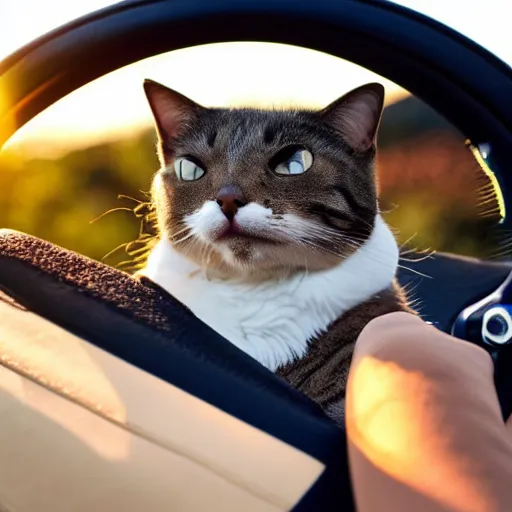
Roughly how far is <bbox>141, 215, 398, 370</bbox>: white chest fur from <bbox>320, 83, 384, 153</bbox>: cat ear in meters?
0.13

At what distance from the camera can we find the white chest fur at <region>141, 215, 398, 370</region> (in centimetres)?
83

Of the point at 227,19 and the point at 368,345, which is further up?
the point at 227,19

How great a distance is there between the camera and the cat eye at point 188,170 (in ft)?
2.89

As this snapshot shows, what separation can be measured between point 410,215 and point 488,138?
1.57m

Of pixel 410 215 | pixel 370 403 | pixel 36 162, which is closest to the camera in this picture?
pixel 370 403

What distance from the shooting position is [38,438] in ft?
1.38

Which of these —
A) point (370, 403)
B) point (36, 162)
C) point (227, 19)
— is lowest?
point (36, 162)

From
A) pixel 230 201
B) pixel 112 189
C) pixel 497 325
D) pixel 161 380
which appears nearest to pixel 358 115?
pixel 230 201

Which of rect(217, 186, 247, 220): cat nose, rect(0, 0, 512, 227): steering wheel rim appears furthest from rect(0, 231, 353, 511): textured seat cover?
rect(217, 186, 247, 220): cat nose

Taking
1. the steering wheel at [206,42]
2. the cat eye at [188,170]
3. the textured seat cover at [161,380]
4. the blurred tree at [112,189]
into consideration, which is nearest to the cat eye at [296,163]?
the cat eye at [188,170]

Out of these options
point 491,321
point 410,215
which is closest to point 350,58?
point 491,321

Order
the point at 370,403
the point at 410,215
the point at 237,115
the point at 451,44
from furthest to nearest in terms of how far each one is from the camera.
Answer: the point at 410,215 → the point at 237,115 → the point at 451,44 → the point at 370,403

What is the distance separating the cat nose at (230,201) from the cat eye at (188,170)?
0.10 m

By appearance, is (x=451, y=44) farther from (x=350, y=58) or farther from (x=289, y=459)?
(x=289, y=459)
